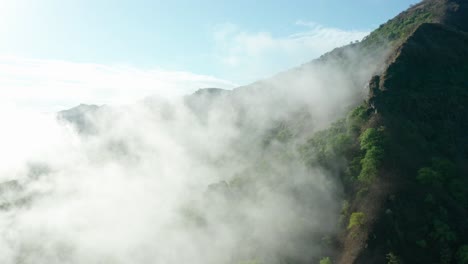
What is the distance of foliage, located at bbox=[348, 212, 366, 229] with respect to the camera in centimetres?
5894

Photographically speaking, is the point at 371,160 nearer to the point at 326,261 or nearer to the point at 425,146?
the point at 425,146

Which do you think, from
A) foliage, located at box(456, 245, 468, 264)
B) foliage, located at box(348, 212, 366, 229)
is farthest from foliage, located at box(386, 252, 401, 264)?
foliage, located at box(456, 245, 468, 264)

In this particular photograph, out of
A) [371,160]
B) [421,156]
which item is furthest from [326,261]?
[421,156]

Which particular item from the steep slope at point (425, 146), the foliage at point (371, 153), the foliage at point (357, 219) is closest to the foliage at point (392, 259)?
the steep slope at point (425, 146)

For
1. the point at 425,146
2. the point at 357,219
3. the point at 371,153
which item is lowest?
the point at 357,219

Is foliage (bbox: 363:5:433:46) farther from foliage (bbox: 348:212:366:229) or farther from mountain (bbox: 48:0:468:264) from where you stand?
foliage (bbox: 348:212:366:229)

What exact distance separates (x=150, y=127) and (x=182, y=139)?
69.2 feet

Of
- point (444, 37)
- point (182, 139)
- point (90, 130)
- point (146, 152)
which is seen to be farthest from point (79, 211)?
point (444, 37)

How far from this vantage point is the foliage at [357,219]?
→ 58.9 metres

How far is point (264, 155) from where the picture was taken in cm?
10312

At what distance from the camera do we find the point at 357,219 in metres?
59.0

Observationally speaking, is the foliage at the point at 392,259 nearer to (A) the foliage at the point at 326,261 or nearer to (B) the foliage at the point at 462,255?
(A) the foliage at the point at 326,261

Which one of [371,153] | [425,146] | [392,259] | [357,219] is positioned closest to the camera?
[392,259]

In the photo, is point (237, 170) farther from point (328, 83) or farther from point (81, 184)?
point (81, 184)
